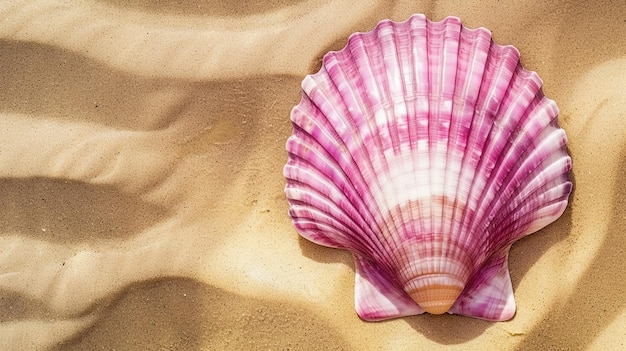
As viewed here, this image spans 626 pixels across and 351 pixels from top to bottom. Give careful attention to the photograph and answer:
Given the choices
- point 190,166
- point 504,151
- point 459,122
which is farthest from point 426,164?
point 190,166

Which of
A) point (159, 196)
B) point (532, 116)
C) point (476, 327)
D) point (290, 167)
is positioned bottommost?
point (476, 327)

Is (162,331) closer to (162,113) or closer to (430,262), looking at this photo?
(162,113)

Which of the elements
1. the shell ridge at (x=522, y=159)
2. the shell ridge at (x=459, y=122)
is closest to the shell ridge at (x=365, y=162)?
the shell ridge at (x=459, y=122)

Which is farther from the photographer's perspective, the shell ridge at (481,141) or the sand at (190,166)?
the sand at (190,166)

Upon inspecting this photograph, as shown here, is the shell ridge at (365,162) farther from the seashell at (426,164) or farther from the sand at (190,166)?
the sand at (190,166)

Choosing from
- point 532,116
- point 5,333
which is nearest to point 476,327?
point 532,116

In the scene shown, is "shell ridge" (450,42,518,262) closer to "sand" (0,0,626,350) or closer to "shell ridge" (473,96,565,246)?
"shell ridge" (473,96,565,246)
